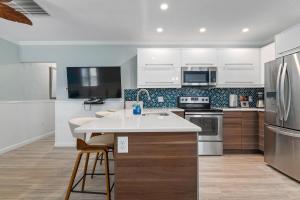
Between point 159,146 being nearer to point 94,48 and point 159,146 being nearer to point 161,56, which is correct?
point 161,56

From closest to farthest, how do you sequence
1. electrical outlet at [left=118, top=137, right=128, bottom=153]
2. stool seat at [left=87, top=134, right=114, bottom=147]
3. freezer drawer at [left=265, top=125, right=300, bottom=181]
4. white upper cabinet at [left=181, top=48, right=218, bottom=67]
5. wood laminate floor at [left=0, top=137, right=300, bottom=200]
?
electrical outlet at [left=118, top=137, right=128, bottom=153], stool seat at [left=87, top=134, right=114, bottom=147], wood laminate floor at [left=0, top=137, right=300, bottom=200], freezer drawer at [left=265, top=125, right=300, bottom=181], white upper cabinet at [left=181, top=48, right=218, bottom=67]

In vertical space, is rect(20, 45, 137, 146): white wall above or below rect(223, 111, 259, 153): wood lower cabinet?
above

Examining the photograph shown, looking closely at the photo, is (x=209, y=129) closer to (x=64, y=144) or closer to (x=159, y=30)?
(x=159, y=30)

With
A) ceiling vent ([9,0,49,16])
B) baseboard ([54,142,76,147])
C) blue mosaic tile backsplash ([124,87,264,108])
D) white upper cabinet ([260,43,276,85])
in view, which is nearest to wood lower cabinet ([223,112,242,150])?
blue mosaic tile backsplash ([124,87,264,108])

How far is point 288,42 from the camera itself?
3182mm

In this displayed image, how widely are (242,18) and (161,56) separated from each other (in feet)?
5.69

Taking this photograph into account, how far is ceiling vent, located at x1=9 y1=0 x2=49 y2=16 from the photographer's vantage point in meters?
2.92

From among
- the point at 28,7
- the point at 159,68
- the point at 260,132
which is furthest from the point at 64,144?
the point at 260,132

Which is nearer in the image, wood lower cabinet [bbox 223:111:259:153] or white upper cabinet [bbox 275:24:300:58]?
white upper cabinet [bbox 275:24:300:58]

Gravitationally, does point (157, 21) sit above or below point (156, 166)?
above

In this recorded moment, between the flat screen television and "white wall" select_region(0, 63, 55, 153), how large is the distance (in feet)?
4.08

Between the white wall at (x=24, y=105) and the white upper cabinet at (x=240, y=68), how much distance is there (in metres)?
4.57

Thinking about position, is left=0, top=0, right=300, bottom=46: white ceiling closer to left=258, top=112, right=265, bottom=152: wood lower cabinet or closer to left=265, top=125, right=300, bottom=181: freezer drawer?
left=258, top=112, right=265, bottom=152: wood lower cabinet

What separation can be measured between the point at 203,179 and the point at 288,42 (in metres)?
2.35
